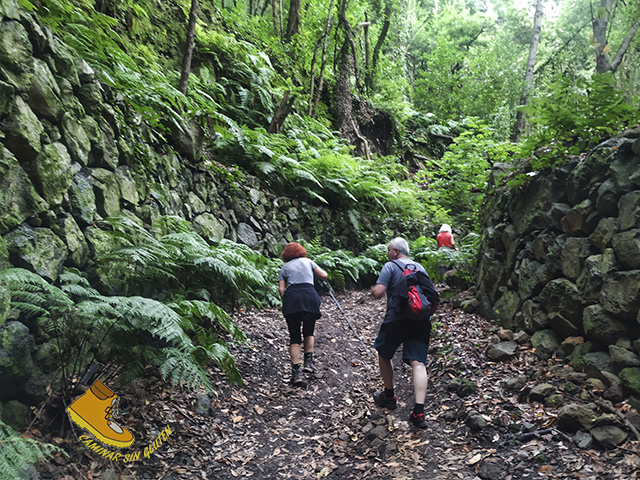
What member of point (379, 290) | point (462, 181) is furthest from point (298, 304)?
point (462, 181)

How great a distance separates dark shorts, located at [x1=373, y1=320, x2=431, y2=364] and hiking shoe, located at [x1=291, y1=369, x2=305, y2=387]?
1.24 m

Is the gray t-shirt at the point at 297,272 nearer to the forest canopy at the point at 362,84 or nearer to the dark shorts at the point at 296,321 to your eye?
the dark shorts at the point at 296,321

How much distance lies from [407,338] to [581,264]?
194 centimetres

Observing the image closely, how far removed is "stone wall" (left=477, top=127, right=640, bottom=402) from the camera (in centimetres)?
317

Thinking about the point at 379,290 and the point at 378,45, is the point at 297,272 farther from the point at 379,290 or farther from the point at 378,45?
the point at 378,45

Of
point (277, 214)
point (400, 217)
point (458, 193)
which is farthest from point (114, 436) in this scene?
point (458, 193)

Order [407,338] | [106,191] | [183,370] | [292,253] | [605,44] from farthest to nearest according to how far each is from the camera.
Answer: [605,44] < [292,253] < [106,191] < [407,338] < [183,370]

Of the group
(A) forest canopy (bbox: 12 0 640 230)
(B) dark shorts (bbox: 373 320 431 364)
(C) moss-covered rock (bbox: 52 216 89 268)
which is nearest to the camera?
(C) moss-covered rock (bbox: 52 216 89 268)

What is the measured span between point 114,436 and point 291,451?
1526mm

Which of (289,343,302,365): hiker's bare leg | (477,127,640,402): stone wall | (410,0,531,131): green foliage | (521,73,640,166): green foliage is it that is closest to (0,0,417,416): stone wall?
(289,343,302,365): hiker's bare leg

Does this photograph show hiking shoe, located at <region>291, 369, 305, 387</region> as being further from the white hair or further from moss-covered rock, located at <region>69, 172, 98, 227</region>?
moss-covered rock, located at <region>69, 172, 98, 227</region>

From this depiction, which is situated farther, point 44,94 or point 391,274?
point 391,274

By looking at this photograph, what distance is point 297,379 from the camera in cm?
446

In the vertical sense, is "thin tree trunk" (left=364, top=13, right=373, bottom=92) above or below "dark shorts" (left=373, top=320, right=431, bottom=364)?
above
